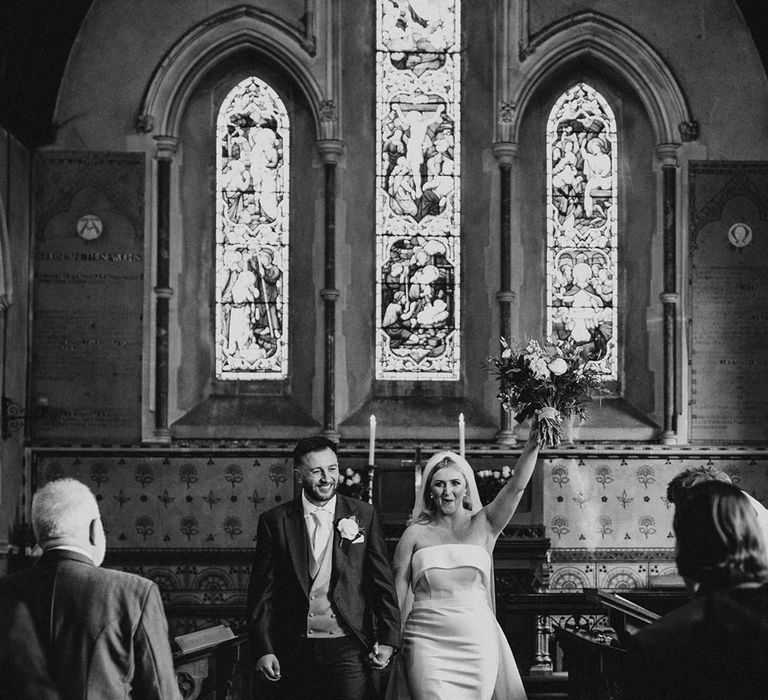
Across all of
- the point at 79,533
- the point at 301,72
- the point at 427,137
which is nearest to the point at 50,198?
the point at 301,72

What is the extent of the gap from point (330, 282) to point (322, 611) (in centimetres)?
567

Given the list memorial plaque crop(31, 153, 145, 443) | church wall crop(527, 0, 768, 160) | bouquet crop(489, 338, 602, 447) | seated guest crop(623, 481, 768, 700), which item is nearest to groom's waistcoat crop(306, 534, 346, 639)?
bouquet crop(489, 338, 602, 447)

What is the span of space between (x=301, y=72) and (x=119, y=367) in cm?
287

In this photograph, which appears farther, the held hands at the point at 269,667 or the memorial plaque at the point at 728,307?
the memorial plaque at the point at 728,307

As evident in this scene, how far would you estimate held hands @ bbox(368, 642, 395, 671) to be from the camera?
5.16 meters

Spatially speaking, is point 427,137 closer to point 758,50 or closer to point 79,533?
point 758,50

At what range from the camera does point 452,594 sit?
5734 millimetres

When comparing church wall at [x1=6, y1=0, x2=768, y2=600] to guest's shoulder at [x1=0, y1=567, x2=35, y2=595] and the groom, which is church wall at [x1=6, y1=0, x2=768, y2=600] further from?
guest's shoulder at [x1=0, y1=567, x2=35, y2=595]

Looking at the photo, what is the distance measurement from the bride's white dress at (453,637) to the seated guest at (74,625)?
235 cm

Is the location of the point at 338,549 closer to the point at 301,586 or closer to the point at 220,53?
the point at 301,586

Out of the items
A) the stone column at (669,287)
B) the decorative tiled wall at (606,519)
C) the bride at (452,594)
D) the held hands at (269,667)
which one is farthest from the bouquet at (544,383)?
the stone column at (669,287)

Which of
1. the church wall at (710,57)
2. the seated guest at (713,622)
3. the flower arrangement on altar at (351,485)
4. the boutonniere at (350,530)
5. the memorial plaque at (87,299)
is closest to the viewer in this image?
the seated guest at (713,622)

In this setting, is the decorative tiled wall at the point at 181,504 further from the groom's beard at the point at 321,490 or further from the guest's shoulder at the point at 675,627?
the guest's shoulder at the point at 675,627

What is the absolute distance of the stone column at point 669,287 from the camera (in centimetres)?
1056
